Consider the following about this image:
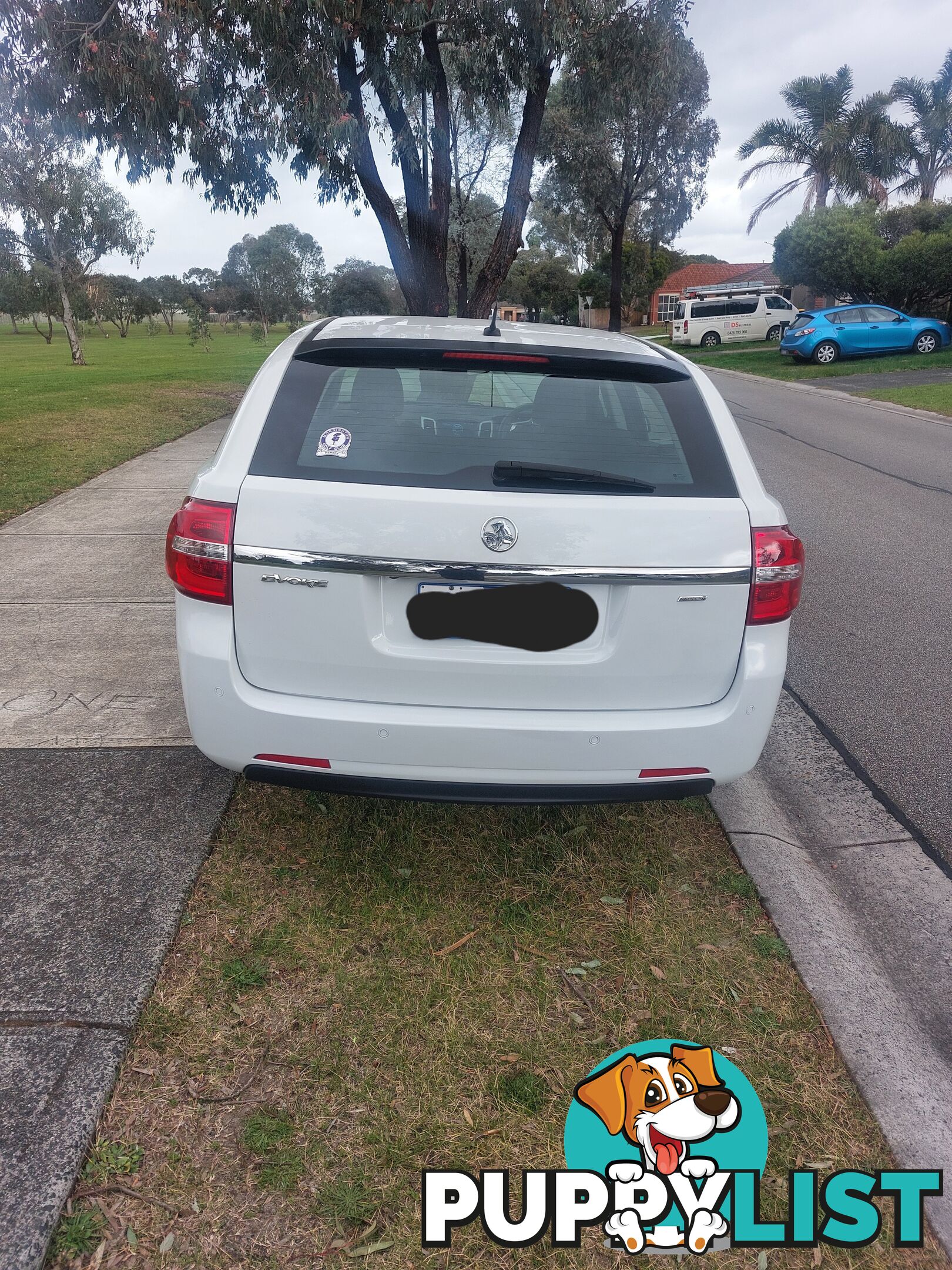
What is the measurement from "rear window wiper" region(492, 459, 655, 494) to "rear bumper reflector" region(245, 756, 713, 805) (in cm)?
87

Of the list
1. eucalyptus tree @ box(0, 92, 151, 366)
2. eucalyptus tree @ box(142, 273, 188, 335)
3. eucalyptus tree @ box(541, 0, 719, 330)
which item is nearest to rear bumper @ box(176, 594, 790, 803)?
eucalyptus tree @ box(541, 0, 719, 330)

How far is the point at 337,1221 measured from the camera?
204cm

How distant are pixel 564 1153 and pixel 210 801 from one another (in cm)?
197

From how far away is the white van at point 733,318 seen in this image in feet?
128

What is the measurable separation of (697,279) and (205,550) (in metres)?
83.8

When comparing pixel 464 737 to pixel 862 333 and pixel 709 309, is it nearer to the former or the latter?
pixel 862 333

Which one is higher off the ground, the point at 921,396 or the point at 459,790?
the point at 459,790

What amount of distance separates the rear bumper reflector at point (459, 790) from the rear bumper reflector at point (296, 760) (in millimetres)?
27

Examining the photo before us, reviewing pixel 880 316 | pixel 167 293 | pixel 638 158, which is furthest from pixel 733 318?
pixel 167 293

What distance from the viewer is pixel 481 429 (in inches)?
111

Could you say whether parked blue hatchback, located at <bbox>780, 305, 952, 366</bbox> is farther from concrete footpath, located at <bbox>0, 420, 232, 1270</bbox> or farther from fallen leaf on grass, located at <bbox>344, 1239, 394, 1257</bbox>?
fallen leaf on grass, located at <bbox>344, 1239, 394, 1257</bbox>

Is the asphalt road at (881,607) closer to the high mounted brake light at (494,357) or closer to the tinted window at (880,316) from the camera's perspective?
the high mounted brake light at (494,357)

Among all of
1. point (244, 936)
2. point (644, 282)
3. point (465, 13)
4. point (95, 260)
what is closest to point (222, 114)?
point (465, 13)

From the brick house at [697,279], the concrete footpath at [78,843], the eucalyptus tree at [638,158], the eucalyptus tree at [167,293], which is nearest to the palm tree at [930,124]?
the eucalyptus tree at [638,158]
